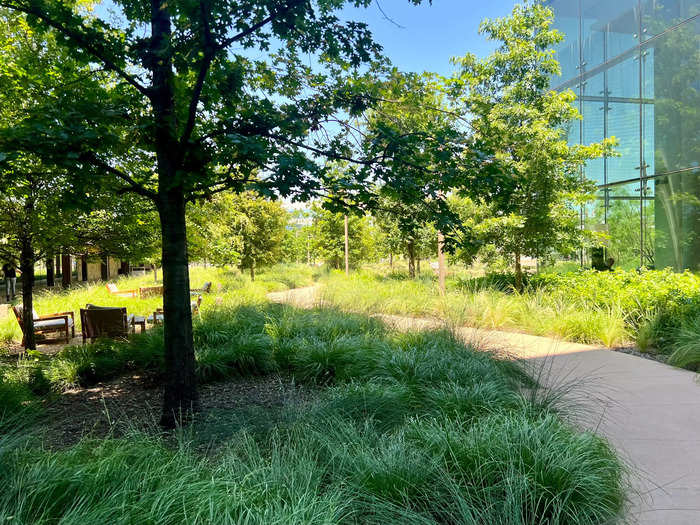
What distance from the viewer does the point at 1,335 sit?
27.8 feet

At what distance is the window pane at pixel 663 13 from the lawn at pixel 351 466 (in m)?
10.7

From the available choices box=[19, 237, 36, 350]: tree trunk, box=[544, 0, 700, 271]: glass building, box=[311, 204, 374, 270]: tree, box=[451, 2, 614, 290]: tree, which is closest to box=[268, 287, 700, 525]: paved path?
box=[451, 2, 614, 290]: tree

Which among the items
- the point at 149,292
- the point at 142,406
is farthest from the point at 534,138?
the point at 149,292

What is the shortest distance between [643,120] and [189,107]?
39.1ft

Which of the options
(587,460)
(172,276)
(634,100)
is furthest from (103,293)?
(634,100)

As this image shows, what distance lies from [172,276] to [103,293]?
44.0 feet

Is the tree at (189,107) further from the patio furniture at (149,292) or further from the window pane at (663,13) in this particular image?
the patio furniture at (149,292)

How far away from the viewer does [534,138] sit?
794cm

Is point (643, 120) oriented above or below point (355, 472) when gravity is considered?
above

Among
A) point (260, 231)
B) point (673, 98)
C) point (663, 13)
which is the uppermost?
point (663, 13)

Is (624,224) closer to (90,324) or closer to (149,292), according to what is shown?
(90,324)

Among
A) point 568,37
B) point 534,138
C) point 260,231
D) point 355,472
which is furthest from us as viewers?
point 260,231

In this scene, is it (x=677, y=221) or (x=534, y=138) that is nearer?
(x=534, y=138)

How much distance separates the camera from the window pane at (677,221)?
30.6ft
